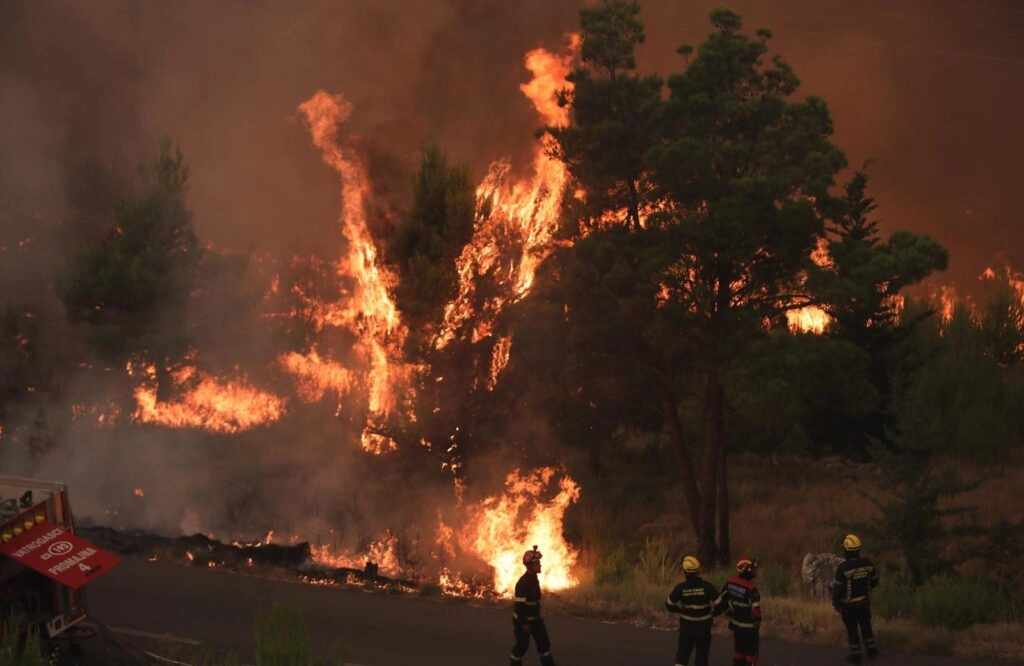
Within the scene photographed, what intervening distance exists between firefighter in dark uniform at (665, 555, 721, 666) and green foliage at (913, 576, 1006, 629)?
4.40m

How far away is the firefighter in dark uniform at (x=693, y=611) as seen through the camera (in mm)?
10258

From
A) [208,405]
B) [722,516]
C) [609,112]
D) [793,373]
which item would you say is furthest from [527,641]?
[208,405]

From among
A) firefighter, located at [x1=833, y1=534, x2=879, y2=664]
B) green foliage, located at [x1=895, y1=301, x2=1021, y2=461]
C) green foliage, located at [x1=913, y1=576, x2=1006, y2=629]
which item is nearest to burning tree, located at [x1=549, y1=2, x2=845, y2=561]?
green foliage, located at [x1=913, y1=576, x2=1006, y2=629]

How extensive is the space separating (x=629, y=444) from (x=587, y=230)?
16177 millimetres

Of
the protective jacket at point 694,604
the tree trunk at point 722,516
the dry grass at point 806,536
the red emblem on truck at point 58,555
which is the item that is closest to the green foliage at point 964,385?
the dry grass at point 806,536

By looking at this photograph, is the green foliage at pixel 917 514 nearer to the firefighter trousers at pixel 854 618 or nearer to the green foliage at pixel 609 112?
the firefighter trousers at pixel 854 618

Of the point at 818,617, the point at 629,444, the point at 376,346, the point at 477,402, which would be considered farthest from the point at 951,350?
the point at 818,617

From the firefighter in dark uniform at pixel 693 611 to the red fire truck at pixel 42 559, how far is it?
17.0ft

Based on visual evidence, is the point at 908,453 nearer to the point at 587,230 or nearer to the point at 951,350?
the point at 587,230

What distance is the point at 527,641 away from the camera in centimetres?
1063

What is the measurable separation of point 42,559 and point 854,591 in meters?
7.92

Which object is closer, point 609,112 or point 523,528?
point 609,112

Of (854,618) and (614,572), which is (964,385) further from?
(854,618)

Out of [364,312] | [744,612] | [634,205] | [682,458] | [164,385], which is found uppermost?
[634,205]
